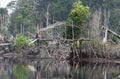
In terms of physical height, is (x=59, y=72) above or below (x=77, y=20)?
below

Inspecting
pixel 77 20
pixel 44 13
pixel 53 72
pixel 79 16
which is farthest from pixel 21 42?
pixel 44 13

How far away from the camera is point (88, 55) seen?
32.5 meters

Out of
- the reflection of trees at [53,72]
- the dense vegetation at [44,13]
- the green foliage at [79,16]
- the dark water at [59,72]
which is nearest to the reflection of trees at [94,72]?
the dark water at [59,72]

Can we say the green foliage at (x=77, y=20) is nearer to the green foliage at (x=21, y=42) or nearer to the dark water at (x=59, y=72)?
the dark water at (x=59, y=72)

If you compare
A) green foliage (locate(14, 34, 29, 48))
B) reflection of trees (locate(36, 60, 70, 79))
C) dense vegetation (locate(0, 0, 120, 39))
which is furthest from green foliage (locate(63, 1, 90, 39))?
dense vegetation (locate(0, 0, 120, 39))

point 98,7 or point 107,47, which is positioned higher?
point 98,7

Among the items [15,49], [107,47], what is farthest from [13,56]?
[107,47]

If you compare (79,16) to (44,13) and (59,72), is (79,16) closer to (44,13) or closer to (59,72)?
(59,72)

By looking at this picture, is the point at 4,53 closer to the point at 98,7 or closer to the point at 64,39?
the point at 64,39

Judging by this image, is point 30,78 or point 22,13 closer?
point 30,78

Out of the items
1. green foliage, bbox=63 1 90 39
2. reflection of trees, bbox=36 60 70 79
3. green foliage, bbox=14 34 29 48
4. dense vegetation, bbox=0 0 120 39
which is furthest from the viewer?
dense vegetation, bbox=0 0 120 39

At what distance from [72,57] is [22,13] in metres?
28.1

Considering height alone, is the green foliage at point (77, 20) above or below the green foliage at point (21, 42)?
above

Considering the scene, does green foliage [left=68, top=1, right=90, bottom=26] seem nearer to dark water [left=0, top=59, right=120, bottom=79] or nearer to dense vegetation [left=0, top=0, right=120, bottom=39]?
dark water [left=0, top=59, right=120, bottom=79]
